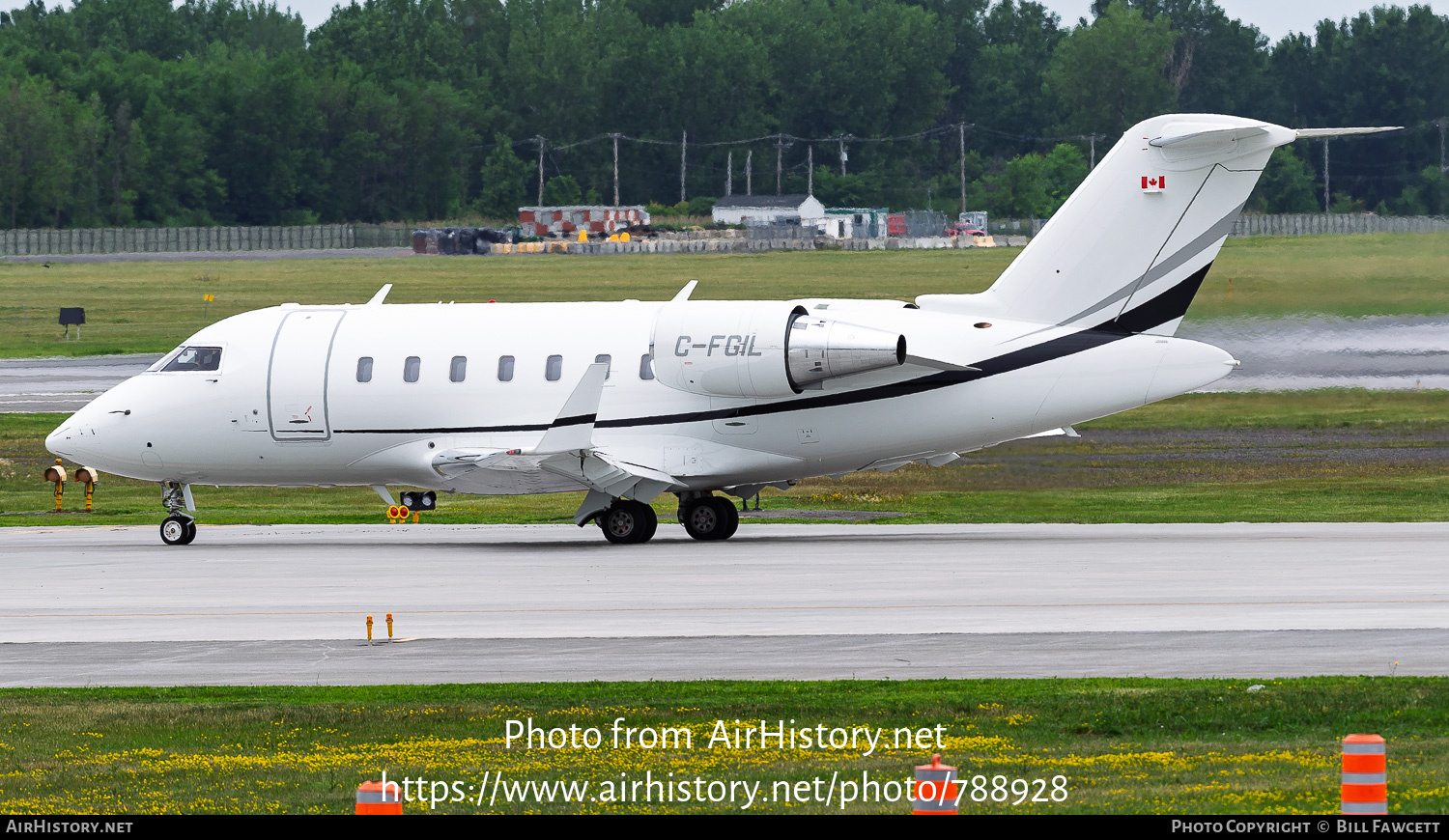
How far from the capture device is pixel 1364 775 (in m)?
8.97

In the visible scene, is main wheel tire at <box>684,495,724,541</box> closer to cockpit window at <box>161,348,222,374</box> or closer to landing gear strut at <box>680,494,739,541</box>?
landing gear strut at <box>680,494,739,541</box>

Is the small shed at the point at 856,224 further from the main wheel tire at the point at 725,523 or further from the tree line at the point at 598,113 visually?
the main wheel tire at the point at 725,523

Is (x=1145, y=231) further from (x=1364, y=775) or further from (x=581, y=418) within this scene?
(x=1364, y=775)

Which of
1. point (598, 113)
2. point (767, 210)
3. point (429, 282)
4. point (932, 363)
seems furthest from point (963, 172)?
point (932, 363)

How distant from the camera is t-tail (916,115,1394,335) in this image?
92.8 ft

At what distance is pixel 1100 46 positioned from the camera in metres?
127

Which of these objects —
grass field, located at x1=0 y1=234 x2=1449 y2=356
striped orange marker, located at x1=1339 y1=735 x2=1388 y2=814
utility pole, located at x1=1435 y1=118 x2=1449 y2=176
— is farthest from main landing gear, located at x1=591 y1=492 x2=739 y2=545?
utility pole, located at x1=1435 y1=118 x2=1449 y2=176

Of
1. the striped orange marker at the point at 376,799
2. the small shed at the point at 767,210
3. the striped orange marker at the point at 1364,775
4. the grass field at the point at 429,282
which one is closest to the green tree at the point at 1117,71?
the grass field at the point at 429,282

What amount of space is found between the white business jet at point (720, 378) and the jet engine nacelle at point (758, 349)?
3cm

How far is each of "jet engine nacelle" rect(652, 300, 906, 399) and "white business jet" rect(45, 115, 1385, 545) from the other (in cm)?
3

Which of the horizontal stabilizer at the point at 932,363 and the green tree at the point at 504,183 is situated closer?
the horizontal stabilizer at the point at 932,363

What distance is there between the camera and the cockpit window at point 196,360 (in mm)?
31859

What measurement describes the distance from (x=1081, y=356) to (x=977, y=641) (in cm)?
988

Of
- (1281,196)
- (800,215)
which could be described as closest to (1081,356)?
(1281,196)
